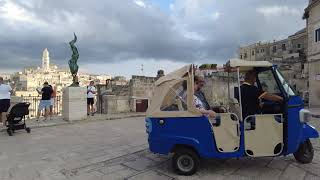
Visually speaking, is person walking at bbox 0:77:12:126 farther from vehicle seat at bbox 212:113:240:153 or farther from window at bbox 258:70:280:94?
window at bbox 258:70:280:94

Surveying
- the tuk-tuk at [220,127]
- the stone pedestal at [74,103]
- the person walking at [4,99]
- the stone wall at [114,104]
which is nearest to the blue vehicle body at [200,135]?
the tuk-tuk at [220,127]

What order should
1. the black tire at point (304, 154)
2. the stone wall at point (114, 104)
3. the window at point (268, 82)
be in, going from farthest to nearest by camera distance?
the stone wall at point (114, 104) → the black tire at point (304, 154) → the window at point (268, 82)

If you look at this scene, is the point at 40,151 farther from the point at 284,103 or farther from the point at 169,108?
the point at 284,103

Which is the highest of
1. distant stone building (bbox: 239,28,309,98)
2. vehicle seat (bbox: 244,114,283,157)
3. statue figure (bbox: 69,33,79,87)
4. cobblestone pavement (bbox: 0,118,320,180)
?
distant stone building (bbox: 239,28,309,98)

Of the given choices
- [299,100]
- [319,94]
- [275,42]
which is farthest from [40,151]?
[275,42]

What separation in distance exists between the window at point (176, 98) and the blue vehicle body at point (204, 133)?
19cm

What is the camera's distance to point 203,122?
247 inches

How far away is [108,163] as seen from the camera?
7.25 m

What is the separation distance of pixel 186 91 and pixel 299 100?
1988mm

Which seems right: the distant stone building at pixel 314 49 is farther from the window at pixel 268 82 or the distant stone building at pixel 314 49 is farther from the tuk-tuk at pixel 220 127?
the tuk-tuk at pixel 220 127

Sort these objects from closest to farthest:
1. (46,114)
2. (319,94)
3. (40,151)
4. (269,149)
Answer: (269,149) < (40,151) < (46,114) < (319,94)

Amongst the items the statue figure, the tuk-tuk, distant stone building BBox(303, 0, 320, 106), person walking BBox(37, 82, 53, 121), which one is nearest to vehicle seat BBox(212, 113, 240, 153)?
the tuk-tuk

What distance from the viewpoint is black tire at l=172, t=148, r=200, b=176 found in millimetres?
6305

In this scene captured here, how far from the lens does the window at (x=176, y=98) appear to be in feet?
21.0
